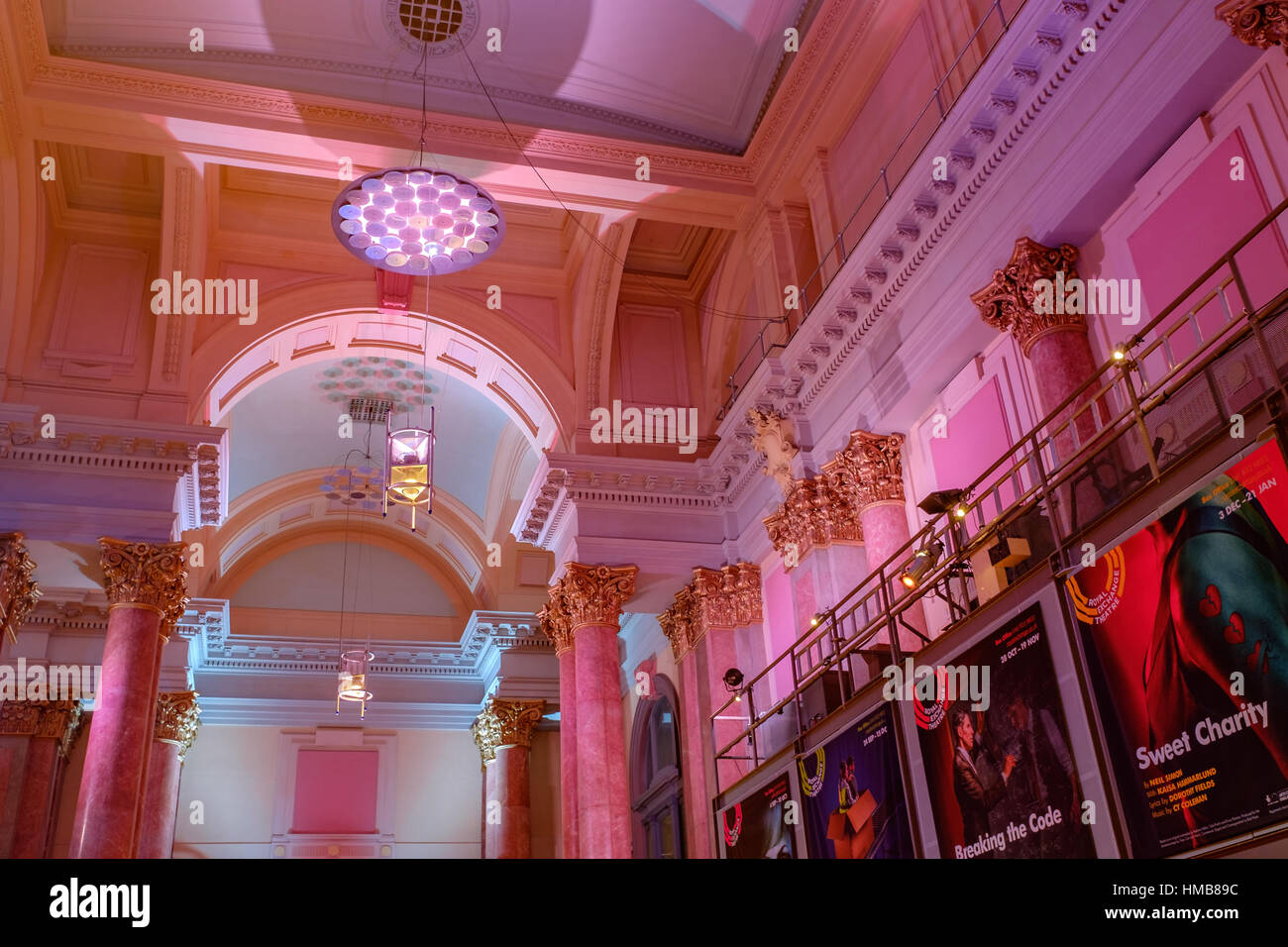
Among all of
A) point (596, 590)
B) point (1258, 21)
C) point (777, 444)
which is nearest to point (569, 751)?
point (596, 590)

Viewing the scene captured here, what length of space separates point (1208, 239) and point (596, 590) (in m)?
7.35

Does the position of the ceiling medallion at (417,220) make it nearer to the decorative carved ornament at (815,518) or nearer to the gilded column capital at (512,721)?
the decorative carved ornament at (815,518)

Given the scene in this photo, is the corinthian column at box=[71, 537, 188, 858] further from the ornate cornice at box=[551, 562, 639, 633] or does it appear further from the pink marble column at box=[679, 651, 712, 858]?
the pink marble column at box=[679, 651, 712, 858]

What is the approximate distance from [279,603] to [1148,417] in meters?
17.0

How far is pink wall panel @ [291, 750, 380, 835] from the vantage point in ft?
59.1

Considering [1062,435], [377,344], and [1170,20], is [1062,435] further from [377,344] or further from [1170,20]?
[377,344]

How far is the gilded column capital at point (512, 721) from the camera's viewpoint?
57.8 feet

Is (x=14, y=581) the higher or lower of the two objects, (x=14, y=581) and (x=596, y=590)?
the lower

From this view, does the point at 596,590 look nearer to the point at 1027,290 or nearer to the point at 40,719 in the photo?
the point at 1027,290

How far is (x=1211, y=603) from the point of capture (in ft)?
14.6

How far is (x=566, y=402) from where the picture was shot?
13430 mm

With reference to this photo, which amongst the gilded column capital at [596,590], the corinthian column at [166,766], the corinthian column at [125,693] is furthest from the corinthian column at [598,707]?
the corinthian column at [166,766]

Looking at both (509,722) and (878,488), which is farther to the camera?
(509,722)

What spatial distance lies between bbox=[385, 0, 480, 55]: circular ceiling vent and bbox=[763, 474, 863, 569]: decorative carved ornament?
5610mm
